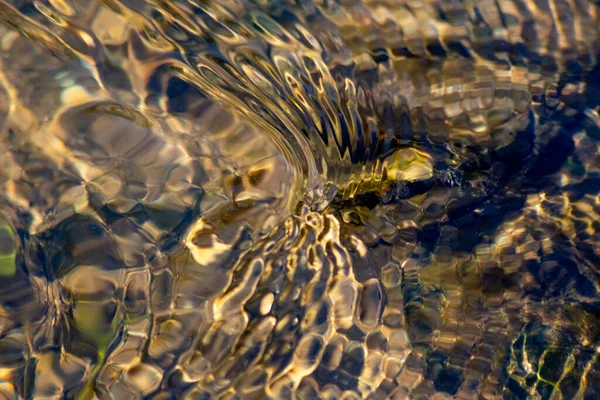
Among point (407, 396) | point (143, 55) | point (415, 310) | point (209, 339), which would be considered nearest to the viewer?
point (143, 55)

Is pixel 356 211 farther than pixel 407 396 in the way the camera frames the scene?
Yes

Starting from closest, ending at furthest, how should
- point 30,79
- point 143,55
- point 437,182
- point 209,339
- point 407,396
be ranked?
point 30,79 → point 143,55 → point 209,339 → point 407,396 → point 437,182

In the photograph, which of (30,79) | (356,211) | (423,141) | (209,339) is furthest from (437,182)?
(30,79)

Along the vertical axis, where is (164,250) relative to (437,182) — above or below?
A: above

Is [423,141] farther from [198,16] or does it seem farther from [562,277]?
[198,16]

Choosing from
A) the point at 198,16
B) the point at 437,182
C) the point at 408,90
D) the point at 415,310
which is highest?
the point at 198,16

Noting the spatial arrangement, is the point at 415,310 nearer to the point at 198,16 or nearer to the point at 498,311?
the point at 498,311
